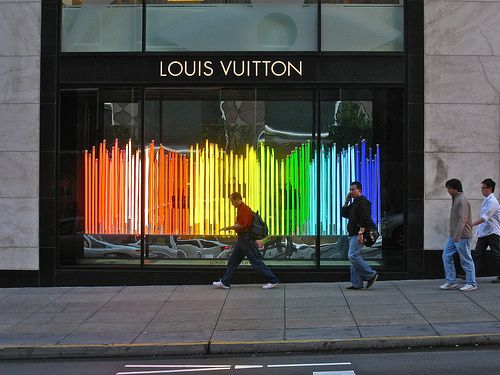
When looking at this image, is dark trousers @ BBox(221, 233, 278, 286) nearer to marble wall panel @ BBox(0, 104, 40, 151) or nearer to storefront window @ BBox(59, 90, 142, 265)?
storefront window @ BBox(59, 90, 142, 265)

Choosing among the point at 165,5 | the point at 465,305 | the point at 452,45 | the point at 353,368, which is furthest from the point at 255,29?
the point at 353,368

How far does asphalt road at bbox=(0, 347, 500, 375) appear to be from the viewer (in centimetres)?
600

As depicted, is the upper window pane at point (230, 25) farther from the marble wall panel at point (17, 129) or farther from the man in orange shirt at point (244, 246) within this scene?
the man in orange shirt at point (244, 246)

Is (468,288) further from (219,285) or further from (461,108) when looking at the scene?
(219,285)

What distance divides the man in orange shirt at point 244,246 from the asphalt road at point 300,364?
3369 millimetres

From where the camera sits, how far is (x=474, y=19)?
10.6 meters

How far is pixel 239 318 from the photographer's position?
8203mm

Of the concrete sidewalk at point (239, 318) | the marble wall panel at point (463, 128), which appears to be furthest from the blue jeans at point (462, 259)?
the marble wall panel at point (463, 128)

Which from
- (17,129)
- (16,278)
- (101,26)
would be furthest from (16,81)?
(16,278)

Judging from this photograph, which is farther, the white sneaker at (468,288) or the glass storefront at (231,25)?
the glass storefront at (231,25)

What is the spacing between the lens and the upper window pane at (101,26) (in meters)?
11.1

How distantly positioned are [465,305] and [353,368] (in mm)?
3076

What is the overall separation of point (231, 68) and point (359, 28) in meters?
2.49

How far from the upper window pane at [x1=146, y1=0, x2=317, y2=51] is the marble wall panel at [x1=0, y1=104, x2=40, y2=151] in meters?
2.59
